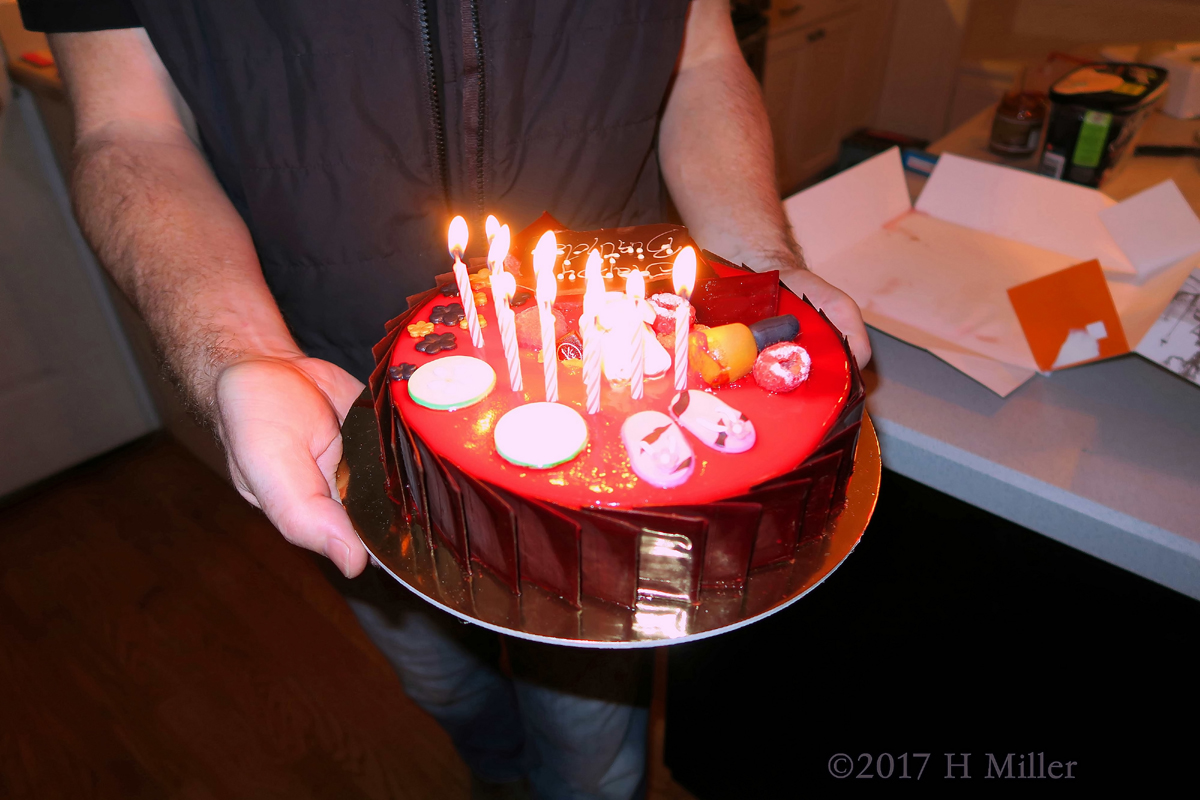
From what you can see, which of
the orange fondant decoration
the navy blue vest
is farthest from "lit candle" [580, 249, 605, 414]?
the orange fondant decoration

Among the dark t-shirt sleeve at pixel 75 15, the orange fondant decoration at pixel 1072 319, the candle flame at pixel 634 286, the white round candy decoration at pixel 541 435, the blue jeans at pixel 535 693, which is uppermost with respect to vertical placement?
the dark t-shirt sleeve at pixel 75 15

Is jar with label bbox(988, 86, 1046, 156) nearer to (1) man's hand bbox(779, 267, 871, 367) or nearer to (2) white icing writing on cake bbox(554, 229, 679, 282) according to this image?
(1) man's hand bbox(779, 267, 871, 367)

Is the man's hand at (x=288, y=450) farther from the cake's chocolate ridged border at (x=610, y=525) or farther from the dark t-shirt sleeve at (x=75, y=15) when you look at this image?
the dark t-shirt sleeve at (x=75, y=15)

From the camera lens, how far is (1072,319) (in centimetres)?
154

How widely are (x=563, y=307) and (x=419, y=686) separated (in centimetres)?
116

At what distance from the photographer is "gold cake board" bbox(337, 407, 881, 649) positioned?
1.00m

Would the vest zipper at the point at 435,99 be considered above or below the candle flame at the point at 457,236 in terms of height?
above

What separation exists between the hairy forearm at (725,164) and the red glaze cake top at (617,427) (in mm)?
403

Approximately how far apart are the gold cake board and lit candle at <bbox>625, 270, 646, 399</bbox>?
0.32m

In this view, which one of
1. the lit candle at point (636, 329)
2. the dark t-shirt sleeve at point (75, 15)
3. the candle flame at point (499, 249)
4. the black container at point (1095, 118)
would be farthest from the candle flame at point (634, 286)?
the black container at point (1095, 118)

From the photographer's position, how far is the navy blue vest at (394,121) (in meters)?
1.32

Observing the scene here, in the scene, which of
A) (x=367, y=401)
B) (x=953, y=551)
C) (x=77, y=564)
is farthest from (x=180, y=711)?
(x=953, y=551)

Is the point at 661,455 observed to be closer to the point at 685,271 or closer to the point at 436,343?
the point at 685,271

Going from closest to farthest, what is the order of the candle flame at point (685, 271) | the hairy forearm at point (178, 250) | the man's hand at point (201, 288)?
the man's hand at point (201, 288), the candle flame at point (685, 271), the hairy forearm at point (178, 250)
